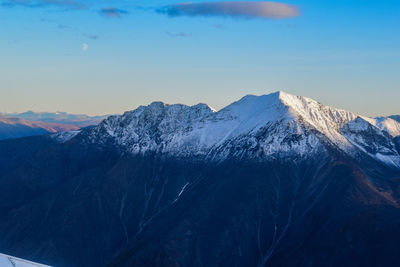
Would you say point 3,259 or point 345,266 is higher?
point 3,259

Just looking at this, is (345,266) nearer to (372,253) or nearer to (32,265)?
(372,253)

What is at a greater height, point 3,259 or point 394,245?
point 3,259

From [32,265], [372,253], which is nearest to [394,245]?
[372,253]

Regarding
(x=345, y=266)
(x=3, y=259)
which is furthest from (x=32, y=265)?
(x=345, y=266)

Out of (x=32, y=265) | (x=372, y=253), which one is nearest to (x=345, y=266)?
(x=372, y=253)

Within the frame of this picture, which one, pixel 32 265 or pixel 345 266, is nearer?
pixel 32 265

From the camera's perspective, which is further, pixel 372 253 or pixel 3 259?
pixel 372 253

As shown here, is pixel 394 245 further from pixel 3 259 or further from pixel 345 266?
pixel 3 259

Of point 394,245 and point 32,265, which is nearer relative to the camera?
point 32,265

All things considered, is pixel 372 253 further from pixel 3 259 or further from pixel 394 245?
pixel 3 259
